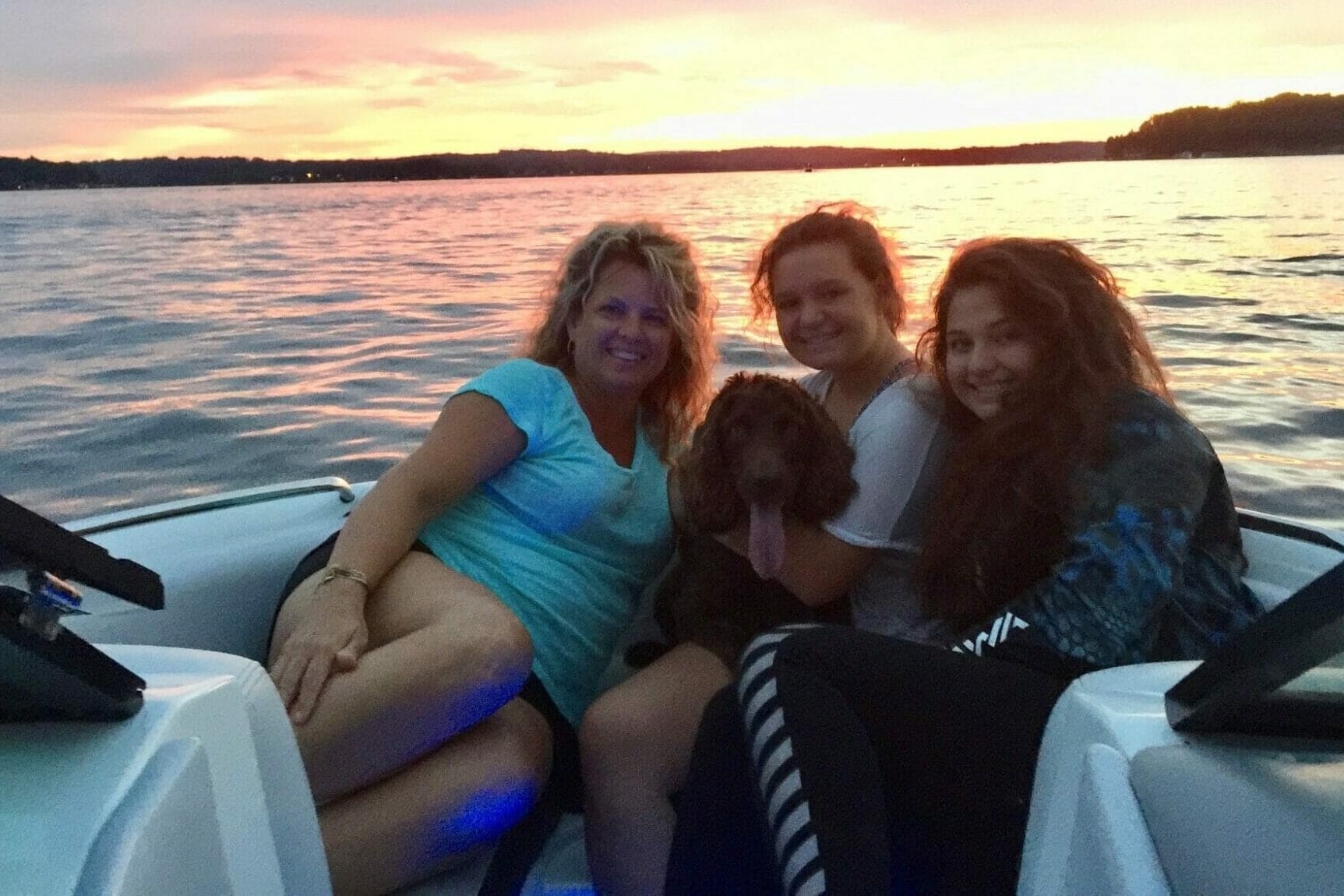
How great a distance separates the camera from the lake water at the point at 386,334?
235 inches

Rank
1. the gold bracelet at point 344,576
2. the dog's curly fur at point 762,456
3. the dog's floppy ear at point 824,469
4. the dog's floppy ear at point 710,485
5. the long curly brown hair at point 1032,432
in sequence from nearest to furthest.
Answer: the long curly brown hair at point 1032,432
the gold bracelet at point 344,576
the dog's floppy ear at point 824,469
the dog's curly fur at point 762,456
the dog's floppy ear at point 710,485

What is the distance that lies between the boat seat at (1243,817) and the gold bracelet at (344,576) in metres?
1.45

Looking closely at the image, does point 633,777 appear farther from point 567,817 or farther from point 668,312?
point 668,312

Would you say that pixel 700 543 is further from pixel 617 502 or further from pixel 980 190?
pixel 980 190

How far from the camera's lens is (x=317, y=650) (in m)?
1.91

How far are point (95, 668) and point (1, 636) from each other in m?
0.17

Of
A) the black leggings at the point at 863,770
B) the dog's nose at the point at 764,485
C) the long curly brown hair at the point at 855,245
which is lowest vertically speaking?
the black leggings at the point at 863,770

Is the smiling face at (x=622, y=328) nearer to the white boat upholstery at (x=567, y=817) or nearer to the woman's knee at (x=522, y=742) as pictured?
the woman's knee at (x=522, y=742)

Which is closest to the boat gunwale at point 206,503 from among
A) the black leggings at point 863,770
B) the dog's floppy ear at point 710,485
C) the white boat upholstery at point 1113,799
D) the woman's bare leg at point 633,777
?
the dog's floppy ear at point 710,485

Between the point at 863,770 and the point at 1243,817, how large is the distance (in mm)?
623

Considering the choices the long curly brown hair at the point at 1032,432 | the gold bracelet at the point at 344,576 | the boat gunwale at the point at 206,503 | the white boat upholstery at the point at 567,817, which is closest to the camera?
the white boat upholstery at the point at 567,817

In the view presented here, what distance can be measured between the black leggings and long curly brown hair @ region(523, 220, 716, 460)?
0.96m

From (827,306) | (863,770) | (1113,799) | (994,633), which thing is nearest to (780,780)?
(863,770)

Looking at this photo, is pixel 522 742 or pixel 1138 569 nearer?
pixel 1138 569
